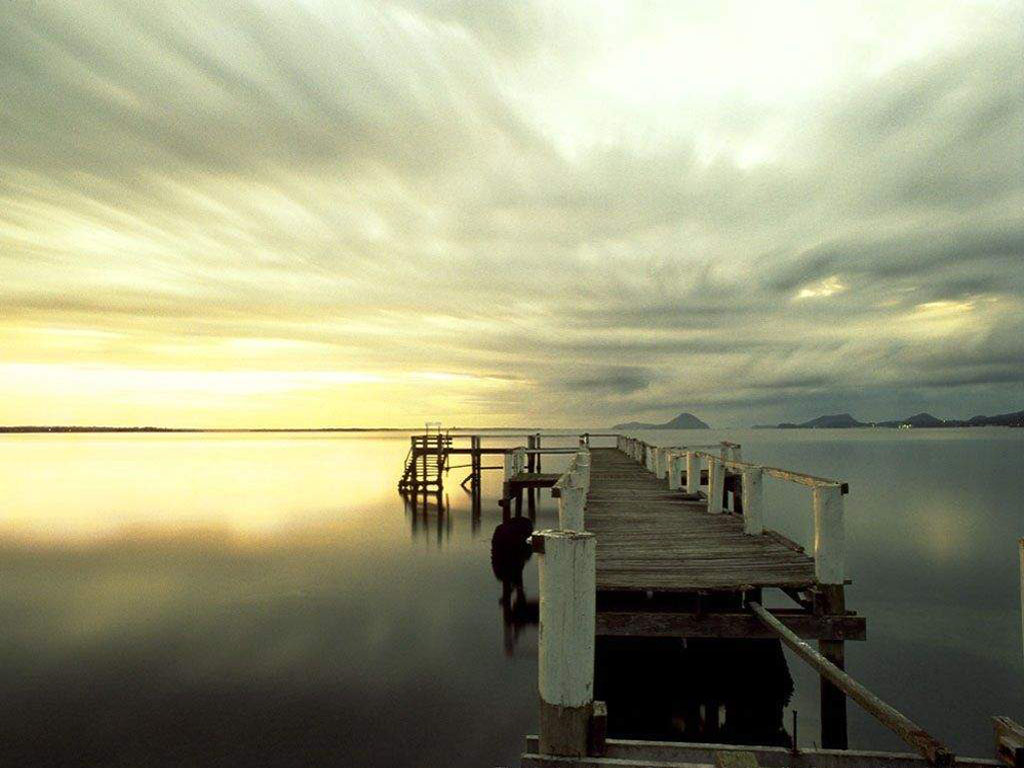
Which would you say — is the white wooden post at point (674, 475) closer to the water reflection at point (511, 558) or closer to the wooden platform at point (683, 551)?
the wooden platform at point (683, 551)

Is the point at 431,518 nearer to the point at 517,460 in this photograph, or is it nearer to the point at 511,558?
the point at 517,460

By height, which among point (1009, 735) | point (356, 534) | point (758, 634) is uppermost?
point (1009, 735)

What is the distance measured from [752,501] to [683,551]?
1667mm

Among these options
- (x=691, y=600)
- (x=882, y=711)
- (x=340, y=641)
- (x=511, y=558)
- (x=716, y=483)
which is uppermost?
(x=716, y=483)

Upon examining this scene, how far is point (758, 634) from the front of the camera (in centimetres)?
675

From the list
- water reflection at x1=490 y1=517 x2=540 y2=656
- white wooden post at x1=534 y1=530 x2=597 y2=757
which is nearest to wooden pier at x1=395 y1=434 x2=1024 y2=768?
white wooden post at x1=534 y1=530 x2=597 y2=757

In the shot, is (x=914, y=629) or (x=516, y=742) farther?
(x=914, y=629)

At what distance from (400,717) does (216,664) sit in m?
4.64

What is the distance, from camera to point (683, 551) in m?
8.65

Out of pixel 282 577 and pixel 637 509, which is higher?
pixel 637 509

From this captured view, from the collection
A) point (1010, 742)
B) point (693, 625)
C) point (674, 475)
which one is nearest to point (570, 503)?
point (693, 625)

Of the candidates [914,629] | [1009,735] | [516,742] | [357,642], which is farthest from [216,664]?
[914,629]

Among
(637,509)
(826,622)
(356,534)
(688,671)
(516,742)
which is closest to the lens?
(826,622)

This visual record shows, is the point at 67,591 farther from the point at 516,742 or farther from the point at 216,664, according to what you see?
the point at 516,742
